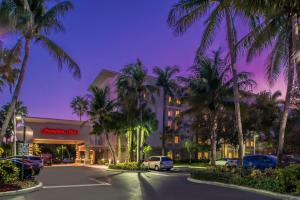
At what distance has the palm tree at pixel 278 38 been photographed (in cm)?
1644

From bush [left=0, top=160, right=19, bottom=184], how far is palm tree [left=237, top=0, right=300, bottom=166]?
42.6 ft

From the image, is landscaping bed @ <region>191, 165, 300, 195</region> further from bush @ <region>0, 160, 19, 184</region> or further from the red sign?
the red sign

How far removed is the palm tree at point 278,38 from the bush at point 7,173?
511 inches

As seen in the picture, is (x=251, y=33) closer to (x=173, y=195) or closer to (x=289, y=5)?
(x=289, y=5)

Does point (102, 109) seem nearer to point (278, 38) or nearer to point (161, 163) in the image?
point (161, 163)

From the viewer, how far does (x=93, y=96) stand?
51.9 metres

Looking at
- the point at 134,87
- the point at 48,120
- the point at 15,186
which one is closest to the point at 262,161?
the point at 134,87

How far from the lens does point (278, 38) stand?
2092 cm

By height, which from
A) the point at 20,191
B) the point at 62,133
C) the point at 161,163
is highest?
the point at 62,133

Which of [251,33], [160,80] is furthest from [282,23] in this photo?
[160,80]

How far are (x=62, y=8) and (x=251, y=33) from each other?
9.78 meters

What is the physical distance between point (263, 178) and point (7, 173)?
12.1m

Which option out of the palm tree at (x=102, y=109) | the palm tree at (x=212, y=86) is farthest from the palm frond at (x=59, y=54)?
the palm tree at (x=102, y=109)

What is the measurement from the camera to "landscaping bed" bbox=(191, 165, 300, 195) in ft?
55.5
